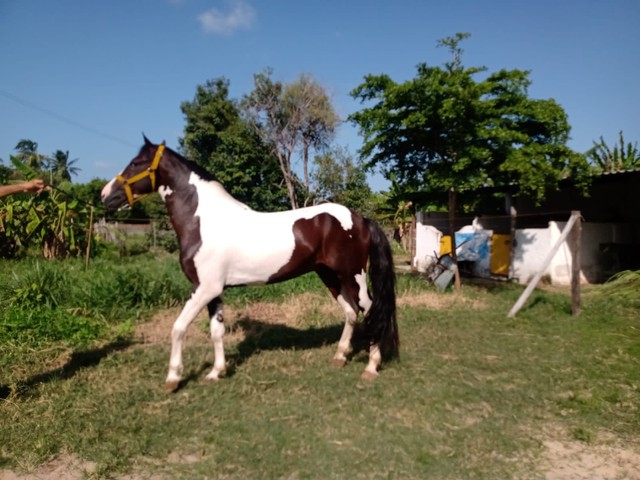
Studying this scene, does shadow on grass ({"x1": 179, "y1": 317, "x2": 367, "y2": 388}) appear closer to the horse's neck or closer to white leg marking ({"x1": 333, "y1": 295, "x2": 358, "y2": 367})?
white leg marking ({"x1": 333, "y1": 295, "x2": 358, "y2": 367})

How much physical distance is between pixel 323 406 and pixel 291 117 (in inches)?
849

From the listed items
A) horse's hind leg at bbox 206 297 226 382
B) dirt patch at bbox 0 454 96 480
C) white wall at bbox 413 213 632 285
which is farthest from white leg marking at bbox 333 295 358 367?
white wall at bbox 413 213 632 285

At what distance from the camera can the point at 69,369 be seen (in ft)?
13.2

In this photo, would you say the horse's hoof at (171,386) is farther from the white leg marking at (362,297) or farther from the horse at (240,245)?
the white leg marking at (362,297)

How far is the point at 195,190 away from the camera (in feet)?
12.5

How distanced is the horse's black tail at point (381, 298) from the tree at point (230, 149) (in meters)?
16.6

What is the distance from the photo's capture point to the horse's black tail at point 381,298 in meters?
3.99

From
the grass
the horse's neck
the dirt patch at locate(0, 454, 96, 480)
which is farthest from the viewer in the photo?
the horse's neck

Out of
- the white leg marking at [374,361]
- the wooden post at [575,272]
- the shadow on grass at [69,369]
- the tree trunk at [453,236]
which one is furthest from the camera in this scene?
the tree trunk at [453,236]

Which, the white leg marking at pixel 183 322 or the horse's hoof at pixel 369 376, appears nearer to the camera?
the white leg marking at pixel 183 322

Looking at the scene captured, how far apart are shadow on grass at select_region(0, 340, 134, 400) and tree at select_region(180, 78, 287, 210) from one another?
15.7 metres

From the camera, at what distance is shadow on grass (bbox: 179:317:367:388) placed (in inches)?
173

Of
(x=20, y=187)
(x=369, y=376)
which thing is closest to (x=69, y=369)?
(x=20, y=187)

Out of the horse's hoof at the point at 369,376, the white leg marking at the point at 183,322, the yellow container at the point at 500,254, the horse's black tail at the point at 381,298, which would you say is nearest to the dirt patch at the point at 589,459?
the horse's hoof at the point at 369,376
